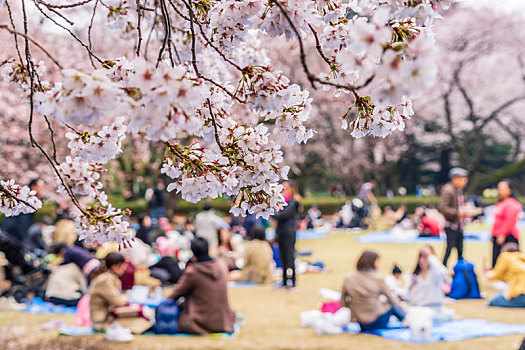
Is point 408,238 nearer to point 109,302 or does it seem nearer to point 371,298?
point 371,298

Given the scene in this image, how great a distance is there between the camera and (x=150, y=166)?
20016mm

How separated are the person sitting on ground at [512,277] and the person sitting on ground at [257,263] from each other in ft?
10.8

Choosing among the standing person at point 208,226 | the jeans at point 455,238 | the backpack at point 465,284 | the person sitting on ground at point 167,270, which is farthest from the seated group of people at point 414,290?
the standing person at point 208,226

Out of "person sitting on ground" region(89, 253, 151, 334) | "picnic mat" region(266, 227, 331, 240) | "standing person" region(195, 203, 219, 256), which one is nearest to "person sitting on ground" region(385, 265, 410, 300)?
"person sitting on ground" region(89, 253, 151, 334)

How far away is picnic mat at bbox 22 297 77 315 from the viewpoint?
6562 mm

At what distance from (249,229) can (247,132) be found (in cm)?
1165

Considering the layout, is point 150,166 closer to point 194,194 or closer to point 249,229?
point 249,229

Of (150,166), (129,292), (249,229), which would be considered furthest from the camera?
(150,166)

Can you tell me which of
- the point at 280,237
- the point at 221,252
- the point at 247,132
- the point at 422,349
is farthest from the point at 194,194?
the point at 221,252

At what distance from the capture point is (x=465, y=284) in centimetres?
673

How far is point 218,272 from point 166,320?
2.36 ft

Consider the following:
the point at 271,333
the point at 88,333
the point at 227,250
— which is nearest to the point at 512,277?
the point at 271,333

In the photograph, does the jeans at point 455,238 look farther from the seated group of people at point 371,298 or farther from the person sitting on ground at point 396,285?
the seated group of people at point 371,298

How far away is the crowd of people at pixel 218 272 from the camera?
5414 mm
